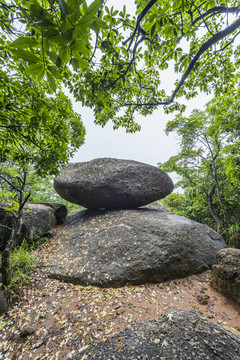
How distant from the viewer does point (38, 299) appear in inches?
95.7

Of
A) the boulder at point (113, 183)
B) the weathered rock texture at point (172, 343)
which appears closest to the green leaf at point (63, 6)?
the weathered rock texture at point (172, 343)

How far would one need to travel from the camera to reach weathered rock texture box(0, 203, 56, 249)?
368 centimetres

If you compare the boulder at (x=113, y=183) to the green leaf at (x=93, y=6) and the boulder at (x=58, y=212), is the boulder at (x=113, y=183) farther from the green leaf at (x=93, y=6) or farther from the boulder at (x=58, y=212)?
the green leaf at (x=93, y=6)

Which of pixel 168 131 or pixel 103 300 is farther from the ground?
pixel 168 131

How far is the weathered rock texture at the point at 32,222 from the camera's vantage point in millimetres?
3682

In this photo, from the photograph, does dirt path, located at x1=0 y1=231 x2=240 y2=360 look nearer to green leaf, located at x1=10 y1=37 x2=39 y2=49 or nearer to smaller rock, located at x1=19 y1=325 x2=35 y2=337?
smaller rock, located at x1=19 y1=325 x2=35 y2=337

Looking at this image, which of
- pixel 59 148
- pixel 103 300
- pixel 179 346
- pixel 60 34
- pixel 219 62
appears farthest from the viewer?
pixel 219 62

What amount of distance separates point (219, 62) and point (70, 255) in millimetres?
5300

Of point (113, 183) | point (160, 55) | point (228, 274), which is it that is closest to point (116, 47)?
point (160, 55)

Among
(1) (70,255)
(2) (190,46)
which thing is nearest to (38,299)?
(1) (70,255)

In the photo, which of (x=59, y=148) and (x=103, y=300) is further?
(x=103, y=300)

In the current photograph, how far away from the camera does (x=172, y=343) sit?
1.46m

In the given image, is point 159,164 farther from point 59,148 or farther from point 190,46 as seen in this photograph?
point 59,148

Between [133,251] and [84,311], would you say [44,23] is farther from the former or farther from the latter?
[133,251]
